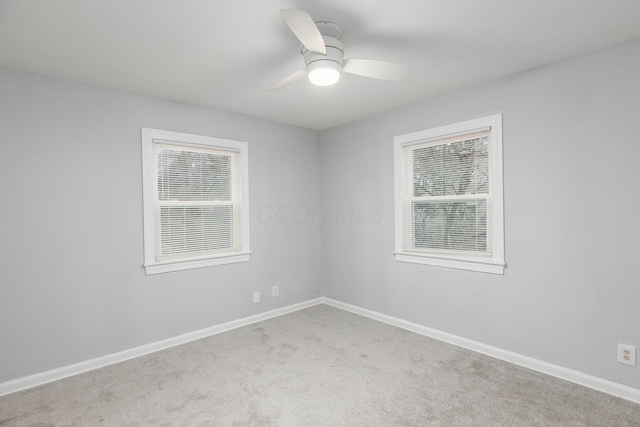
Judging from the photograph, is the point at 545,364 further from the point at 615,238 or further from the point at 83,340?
the point at 83,340

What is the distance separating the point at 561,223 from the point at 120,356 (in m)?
3.85

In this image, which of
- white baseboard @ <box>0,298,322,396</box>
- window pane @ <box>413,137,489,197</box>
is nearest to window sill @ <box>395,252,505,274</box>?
window pane @ <box>413,137,489,197</box>

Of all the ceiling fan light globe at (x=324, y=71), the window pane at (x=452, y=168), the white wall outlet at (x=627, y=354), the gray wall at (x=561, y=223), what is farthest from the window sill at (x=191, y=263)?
the white wall outlet at (x=627, y=354)

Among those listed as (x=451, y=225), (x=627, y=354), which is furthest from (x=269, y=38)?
(x=627, y=354)

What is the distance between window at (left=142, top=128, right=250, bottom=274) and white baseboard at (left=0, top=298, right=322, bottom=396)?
70cm

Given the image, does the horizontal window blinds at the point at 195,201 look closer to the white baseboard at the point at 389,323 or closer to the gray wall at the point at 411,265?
the gray wall at the point at 411,265

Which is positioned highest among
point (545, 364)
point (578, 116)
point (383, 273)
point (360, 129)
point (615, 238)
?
point (360, 129)

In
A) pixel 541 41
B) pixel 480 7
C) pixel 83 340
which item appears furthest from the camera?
pixel 83 340

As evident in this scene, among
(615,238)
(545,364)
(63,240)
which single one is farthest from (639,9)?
(63,240)

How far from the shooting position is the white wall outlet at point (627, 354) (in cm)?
219

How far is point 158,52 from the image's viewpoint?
2238mm

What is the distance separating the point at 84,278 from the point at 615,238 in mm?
4102

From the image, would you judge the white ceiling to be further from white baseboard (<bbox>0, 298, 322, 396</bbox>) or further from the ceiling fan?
white baseboard (<bbox>0, 298, 322, 396</bbox>)

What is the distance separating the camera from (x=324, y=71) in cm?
201
